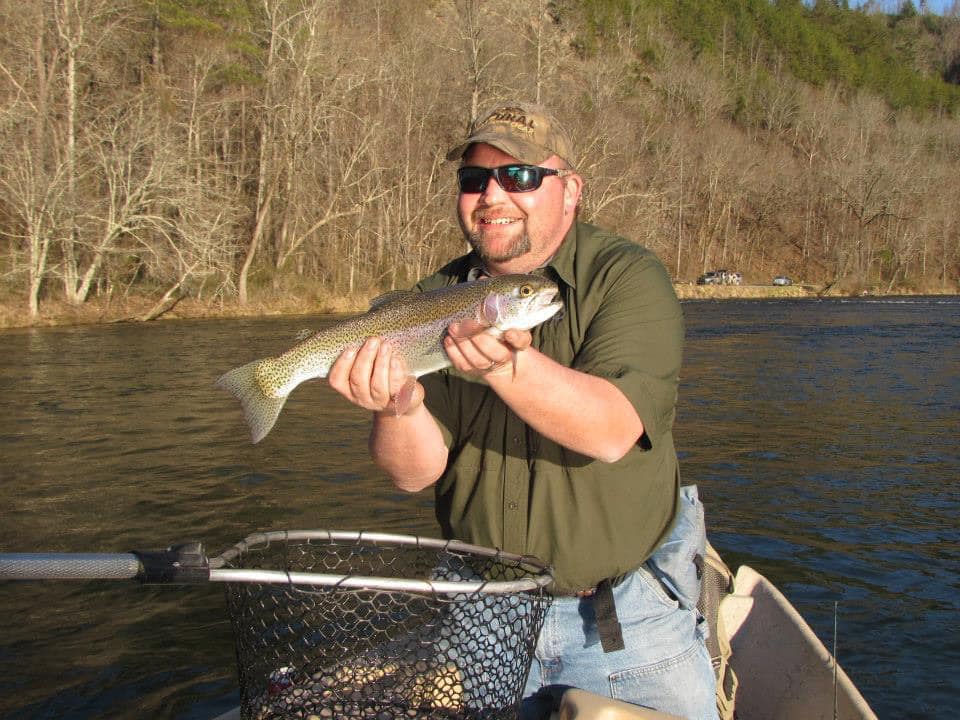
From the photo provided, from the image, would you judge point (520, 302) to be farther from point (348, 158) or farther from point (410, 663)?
point (348, 158)

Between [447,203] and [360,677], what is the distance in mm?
43467

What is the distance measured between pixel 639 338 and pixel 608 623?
0.97 metres

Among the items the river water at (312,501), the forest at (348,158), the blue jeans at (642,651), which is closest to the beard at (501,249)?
the blue jeans at (642,651)

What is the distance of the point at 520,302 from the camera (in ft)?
9.18

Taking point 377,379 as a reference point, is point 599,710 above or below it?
below

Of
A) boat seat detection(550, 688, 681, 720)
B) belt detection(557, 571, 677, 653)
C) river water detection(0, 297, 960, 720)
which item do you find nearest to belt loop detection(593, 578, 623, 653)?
belt detection(557, 571, 677, 653)

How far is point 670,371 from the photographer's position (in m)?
2.91

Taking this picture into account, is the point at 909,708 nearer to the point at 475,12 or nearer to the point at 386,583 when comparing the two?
the point at 386,583

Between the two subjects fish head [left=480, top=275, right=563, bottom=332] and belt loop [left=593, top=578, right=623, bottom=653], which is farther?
belt loop [left=593, top=578, right=623, bottom=653]

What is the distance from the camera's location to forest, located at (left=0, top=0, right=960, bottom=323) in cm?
2991

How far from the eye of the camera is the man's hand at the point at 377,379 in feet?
9.41

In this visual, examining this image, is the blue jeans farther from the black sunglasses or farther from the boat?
the black sunglasses

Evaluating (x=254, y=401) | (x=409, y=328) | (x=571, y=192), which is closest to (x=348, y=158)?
(x=254, y=401)

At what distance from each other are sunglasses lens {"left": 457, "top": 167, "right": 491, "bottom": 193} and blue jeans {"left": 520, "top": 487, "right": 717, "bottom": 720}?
149cm
